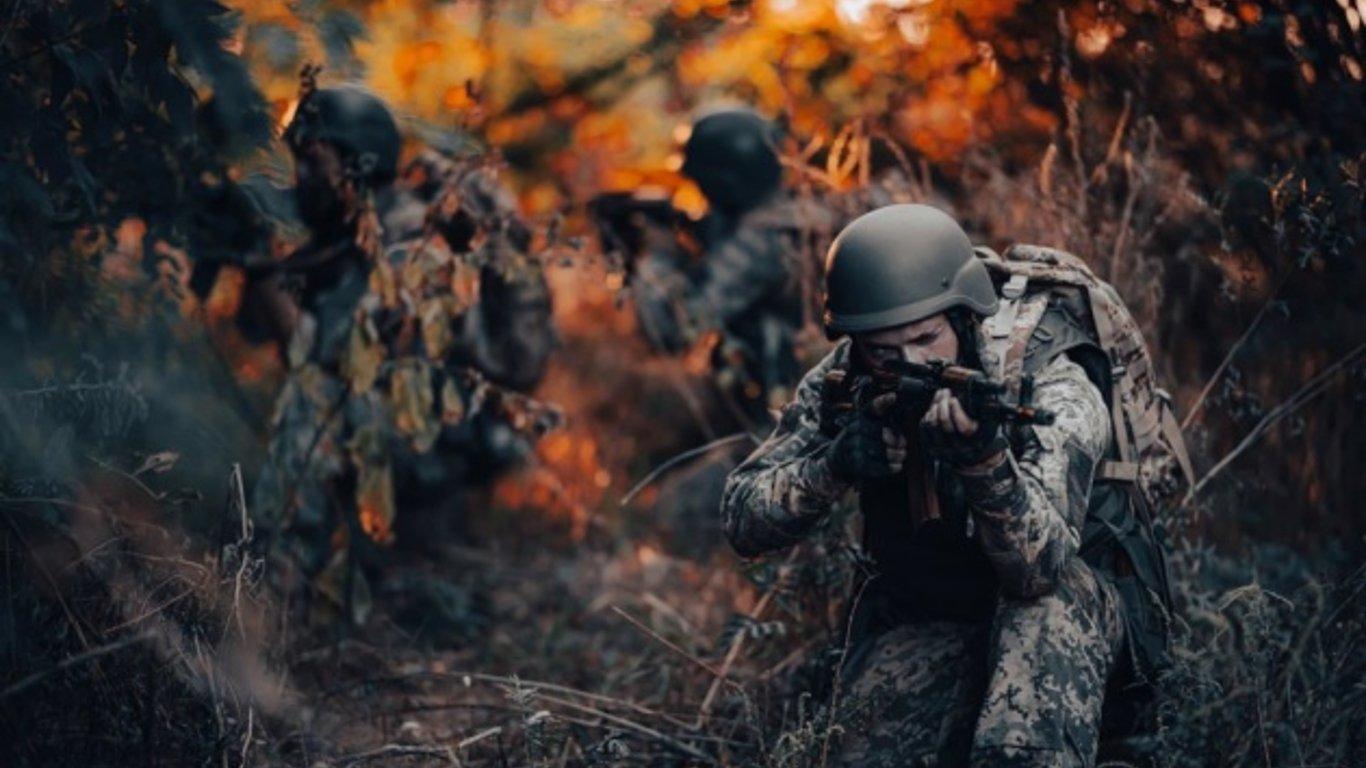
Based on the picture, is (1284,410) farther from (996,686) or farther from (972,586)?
(996,686)

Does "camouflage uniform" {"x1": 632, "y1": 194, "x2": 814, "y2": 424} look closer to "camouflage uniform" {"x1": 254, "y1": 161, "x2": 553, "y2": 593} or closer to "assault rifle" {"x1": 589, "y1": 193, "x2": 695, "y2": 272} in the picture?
"assault rifle" {"x1": 589, "y1": 193, "x2": 695, "y2": 272}

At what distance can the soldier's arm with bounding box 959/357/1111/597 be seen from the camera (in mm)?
2609

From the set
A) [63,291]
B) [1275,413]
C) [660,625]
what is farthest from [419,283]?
[1275,413]

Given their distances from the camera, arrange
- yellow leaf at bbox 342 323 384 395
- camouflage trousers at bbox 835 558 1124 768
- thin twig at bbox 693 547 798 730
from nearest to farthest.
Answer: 1. camouflage trousers at bbox 835 558 1124 768
2. thin twig at bbox 693 547 798 730
3. yellow leaf at bbox 342 323 384 395

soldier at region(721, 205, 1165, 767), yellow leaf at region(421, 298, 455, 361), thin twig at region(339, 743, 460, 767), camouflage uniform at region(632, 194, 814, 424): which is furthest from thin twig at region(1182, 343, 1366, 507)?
camouflage uniform at region(632, 194, 814, 424)

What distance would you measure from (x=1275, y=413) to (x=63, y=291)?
330cm

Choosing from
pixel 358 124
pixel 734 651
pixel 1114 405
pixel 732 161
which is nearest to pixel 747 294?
pixel 732 161

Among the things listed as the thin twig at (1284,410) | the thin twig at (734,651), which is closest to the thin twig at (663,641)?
the thin twig at (734,651)

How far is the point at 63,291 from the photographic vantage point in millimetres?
3791

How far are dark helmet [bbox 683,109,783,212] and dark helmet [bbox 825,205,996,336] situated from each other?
3.67 metres

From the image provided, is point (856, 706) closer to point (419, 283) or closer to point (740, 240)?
point (419, 283)

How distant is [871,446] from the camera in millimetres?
2725

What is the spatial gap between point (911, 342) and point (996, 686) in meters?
0.70

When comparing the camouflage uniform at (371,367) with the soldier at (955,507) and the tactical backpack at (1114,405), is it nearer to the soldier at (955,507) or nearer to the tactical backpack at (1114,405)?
the soldier at (955,507)
